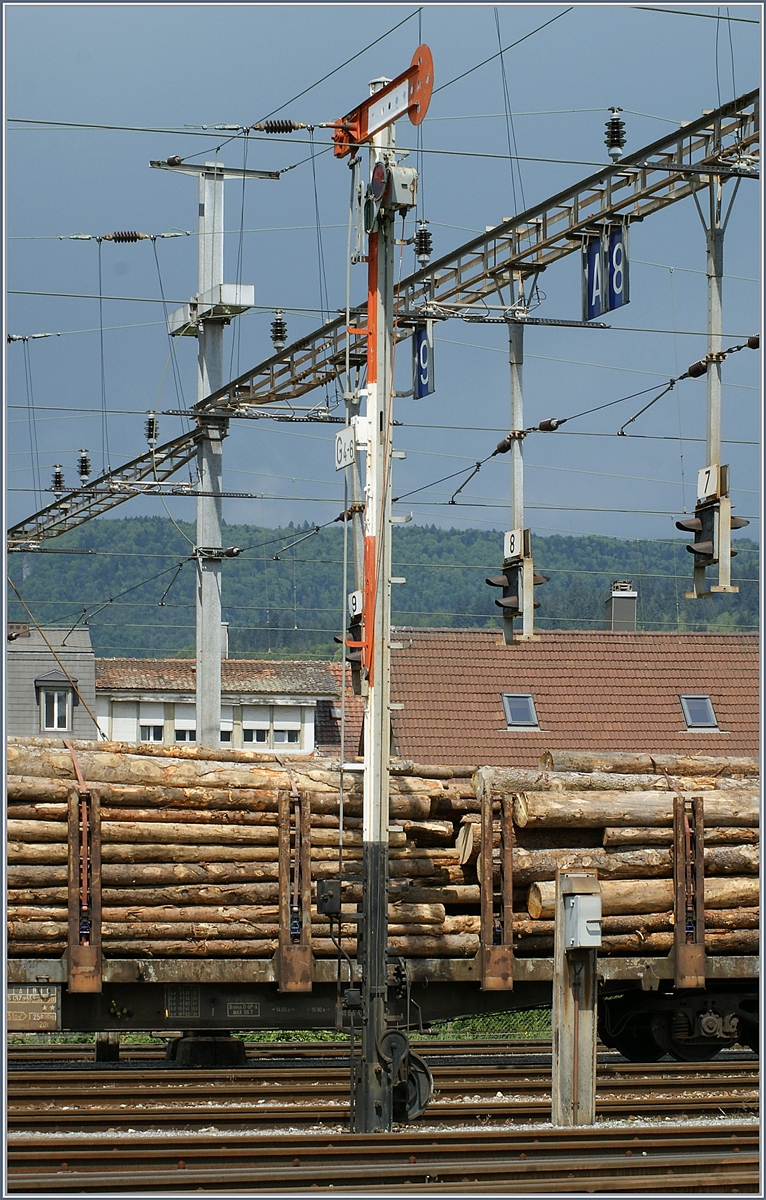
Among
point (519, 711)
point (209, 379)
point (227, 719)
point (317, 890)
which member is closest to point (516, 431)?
point (317, 890)

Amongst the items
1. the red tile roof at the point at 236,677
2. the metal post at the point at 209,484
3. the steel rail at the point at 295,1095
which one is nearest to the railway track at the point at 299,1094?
the steel rail at the point at 295,1095

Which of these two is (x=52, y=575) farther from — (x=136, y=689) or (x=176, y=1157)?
(x=176, y=1157)

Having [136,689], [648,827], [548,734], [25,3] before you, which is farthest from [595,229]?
[136,689]

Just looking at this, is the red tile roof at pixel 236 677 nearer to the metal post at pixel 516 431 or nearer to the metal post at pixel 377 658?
the metal post at pixel 516 431

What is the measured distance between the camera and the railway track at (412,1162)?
9578 mm

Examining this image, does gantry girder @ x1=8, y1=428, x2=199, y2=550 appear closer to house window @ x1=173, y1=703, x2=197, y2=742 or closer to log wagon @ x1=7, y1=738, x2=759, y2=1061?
log wagon @ x1=7, y1=738, x2=759, y2=1061

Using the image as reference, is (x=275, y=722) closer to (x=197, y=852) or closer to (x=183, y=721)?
(x=183, y=721)

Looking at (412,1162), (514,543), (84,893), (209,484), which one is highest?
(209,484)

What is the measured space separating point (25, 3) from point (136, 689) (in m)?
54.5

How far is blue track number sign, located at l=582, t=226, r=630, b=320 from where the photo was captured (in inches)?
599

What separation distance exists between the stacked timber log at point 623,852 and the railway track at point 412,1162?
3.38m

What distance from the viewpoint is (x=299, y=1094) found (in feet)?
44.7

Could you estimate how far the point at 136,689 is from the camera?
64062 millimetres

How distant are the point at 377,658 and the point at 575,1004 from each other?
302 centimetres
